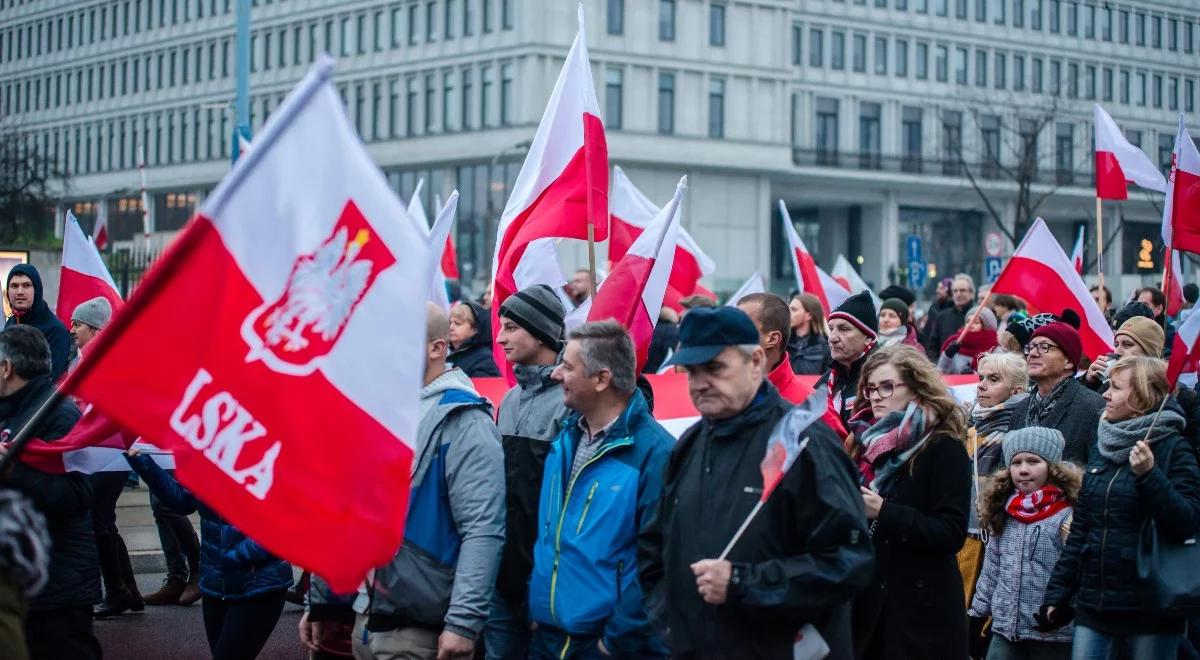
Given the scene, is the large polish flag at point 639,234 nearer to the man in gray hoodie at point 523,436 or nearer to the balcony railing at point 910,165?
the man in gray hoodie at point 523,436

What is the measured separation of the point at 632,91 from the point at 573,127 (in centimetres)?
5546

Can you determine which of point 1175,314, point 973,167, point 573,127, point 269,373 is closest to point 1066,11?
point 973,167

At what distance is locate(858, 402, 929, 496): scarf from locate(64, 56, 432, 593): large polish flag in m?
2.32

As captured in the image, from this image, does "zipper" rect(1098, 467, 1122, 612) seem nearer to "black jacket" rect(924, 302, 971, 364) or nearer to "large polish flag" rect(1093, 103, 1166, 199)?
"large polish flag" rect(1093, 103, 1166, 199)

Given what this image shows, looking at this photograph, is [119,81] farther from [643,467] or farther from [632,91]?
[643,467]

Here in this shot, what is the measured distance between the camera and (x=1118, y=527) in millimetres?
6660

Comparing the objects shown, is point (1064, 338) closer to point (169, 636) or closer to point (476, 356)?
point (476, 356)

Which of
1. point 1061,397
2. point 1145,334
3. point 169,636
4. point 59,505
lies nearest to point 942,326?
point 1145,334

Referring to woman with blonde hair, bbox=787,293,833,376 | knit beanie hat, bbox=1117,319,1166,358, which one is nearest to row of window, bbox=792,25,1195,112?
woman with blonde hair, bbox=787,293,833,376

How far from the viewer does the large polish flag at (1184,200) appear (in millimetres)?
10219

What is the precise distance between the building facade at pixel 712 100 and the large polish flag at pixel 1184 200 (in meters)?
41.3

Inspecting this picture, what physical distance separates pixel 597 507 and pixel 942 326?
462 inches

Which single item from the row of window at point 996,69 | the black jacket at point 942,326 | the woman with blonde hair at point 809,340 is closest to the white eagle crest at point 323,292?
the woman with blonde hair at point 809,340

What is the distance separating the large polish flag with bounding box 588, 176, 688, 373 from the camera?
7.29m
